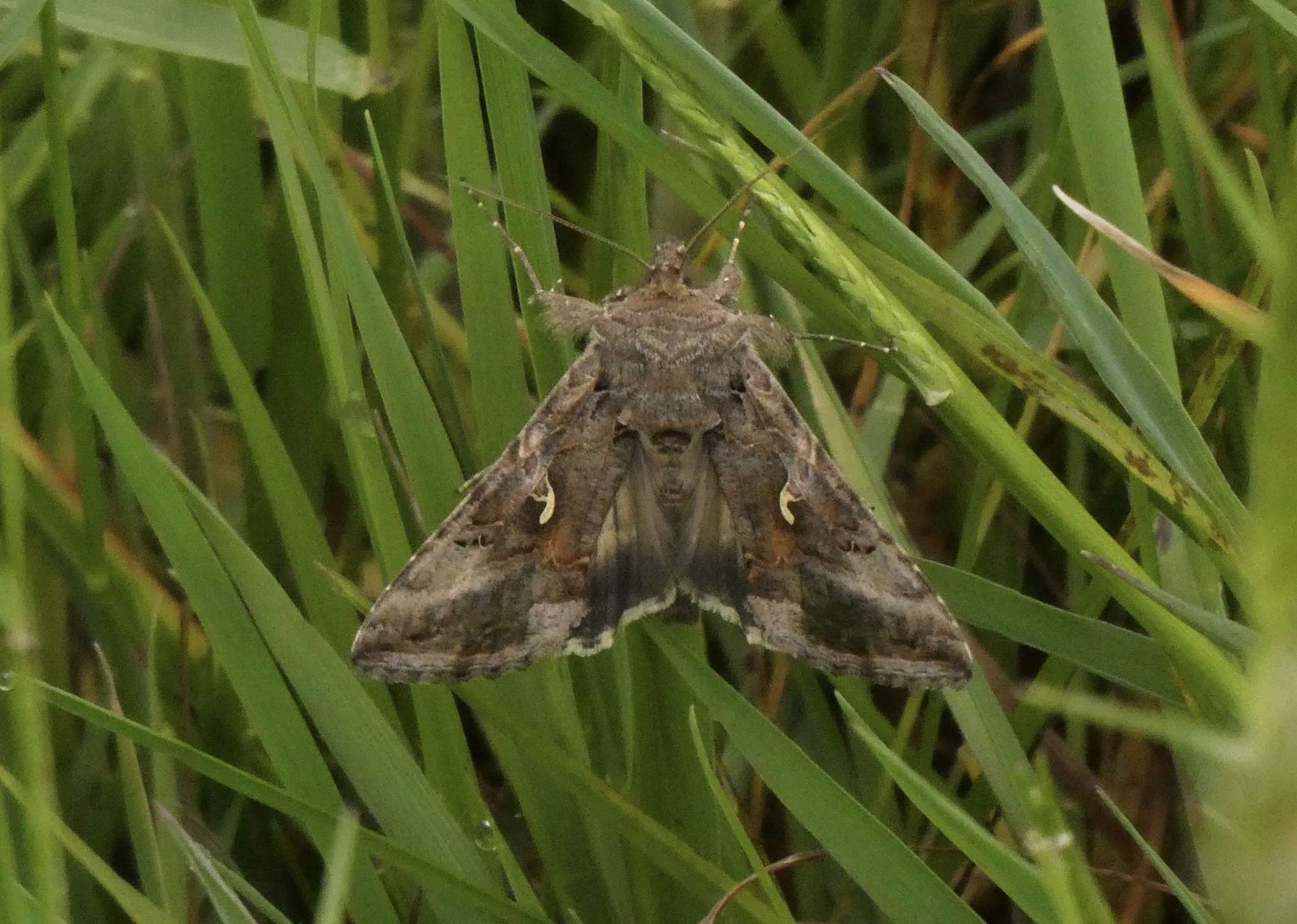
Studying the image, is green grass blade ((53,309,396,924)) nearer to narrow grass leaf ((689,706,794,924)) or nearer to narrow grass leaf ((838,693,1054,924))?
narrow grass leaf ((689,706,794,924))

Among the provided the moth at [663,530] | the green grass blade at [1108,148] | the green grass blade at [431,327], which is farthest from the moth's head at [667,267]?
the green grass blade at [1108,148]

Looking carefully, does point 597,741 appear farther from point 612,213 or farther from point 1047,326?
point 1047,326

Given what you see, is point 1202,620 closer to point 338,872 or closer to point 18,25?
point 338,872

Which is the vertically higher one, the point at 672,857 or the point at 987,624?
the point at 987,624

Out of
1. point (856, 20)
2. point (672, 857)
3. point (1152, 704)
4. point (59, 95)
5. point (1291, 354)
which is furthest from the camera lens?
point (856, 20)

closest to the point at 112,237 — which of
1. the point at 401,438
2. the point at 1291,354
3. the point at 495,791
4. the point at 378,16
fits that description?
the point at 378,16

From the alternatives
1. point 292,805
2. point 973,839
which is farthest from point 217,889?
point 973,839
